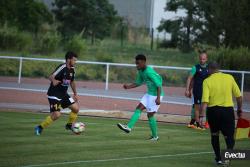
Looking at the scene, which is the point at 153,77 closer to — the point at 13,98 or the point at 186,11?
the point at 13,98

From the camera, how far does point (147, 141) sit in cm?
1631

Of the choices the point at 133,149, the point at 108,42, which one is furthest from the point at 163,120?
the point at 108,42

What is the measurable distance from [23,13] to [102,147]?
110ft

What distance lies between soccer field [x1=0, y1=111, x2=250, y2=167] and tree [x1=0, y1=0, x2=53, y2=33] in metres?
27.4

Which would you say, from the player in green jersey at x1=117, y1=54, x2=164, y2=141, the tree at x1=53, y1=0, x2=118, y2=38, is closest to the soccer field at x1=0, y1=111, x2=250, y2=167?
the player in green jersey at x1=117, y1=54, x2=164, y2=141

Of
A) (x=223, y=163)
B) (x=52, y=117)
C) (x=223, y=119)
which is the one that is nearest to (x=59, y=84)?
(x=52, y=117)

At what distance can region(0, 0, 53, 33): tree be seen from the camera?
46562mm

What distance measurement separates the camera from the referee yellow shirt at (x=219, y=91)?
12953 mm

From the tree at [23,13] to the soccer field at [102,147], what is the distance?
27366 mm

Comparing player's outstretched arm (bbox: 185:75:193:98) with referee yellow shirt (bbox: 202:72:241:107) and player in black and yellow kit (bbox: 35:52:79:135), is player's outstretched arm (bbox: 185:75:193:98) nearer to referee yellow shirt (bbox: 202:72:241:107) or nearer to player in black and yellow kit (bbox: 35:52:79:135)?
player in black and yellow kit (bbox: 35:52:79:135)

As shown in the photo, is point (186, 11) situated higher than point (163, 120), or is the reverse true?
point (186, 11)

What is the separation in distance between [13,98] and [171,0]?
2050 centimetres

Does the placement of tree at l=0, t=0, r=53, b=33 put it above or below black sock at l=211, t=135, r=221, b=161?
above
